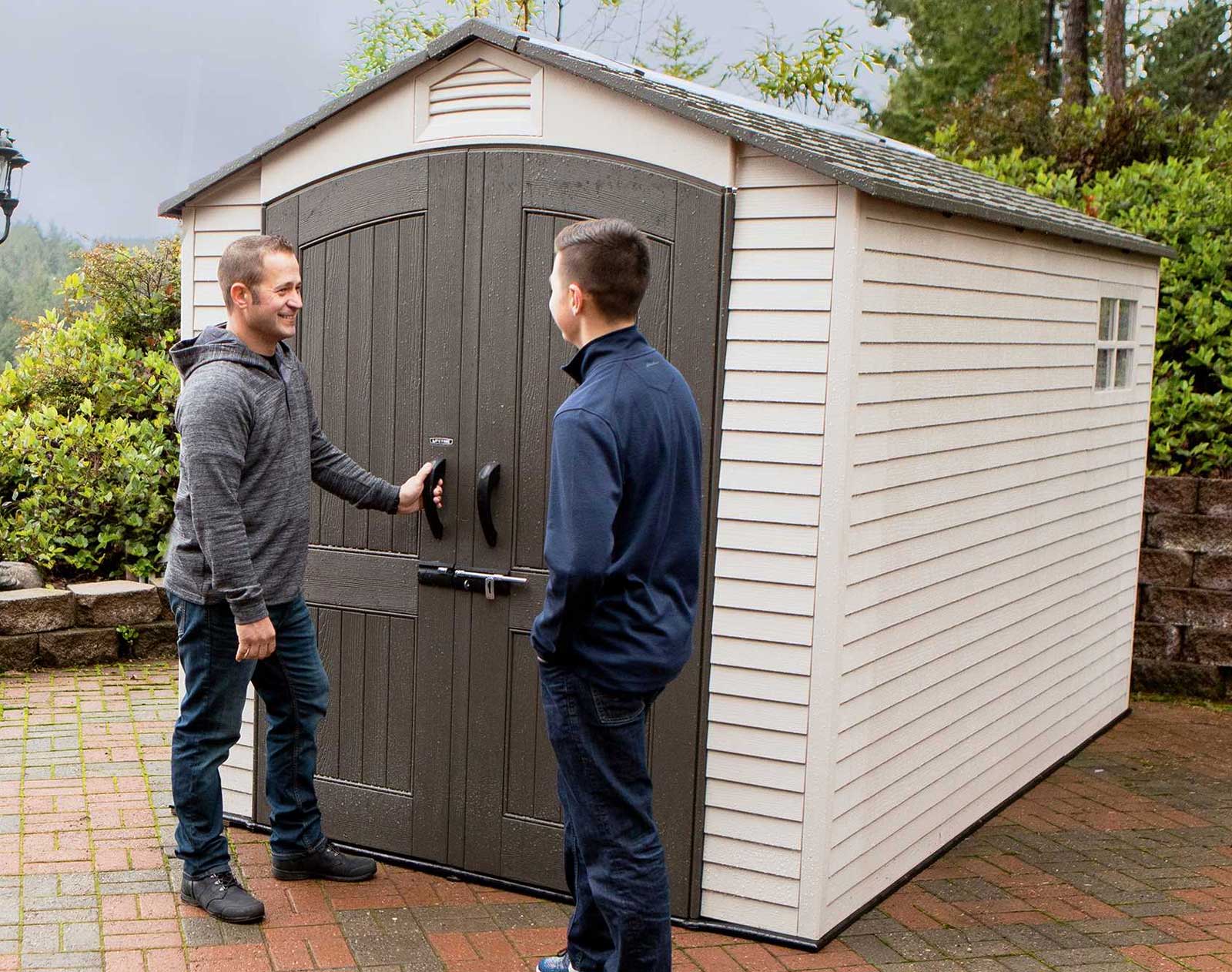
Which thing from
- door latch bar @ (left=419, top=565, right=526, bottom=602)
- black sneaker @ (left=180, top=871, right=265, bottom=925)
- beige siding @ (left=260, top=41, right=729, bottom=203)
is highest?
beige siding @ (left=260, top=41, right=729, bottom=203)

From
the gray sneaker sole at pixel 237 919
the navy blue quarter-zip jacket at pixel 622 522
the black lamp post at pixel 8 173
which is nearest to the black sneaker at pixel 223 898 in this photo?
the gray sneaker sole at pixel 237 919

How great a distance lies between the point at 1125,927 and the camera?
182 inches

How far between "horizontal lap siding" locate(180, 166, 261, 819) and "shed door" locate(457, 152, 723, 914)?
40.3 inches

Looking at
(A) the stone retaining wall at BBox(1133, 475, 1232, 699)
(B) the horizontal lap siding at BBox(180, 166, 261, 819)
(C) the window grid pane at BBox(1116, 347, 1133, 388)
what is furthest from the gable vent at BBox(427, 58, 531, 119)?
(A) the stone retaining wall at BBox(1133, 475, 1232, 699)

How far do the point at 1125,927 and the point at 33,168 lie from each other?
33.1 feet

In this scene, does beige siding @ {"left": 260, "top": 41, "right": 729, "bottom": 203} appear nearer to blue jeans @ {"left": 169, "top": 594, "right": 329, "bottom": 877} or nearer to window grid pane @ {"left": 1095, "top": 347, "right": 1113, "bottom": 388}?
blue jeans @ {"left": 169, "top": 594, "right": 329, "bottom": 877}

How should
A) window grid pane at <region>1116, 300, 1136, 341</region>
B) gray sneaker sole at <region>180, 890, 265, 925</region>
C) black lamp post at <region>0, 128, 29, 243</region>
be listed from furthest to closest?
black lamp post at <region>0, 128, 29, 243</region> → window grid pane at <region>1116, 300, 1136, 341</region> → gray sneaker sole at <region>180, 890, 265, 925</region>

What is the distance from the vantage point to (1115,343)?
681 centimetres

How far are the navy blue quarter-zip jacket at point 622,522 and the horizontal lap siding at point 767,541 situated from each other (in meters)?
0.78

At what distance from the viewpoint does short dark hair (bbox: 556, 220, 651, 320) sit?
3336 millimetres

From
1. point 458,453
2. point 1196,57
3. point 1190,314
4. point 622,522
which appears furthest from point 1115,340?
point 1196,57

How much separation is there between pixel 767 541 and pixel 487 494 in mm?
932

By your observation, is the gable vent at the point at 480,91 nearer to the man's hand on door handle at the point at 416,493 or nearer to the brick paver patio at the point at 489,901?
the man's hand on door handle at the point at 416,493

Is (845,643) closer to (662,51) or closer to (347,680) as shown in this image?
(347,680)
